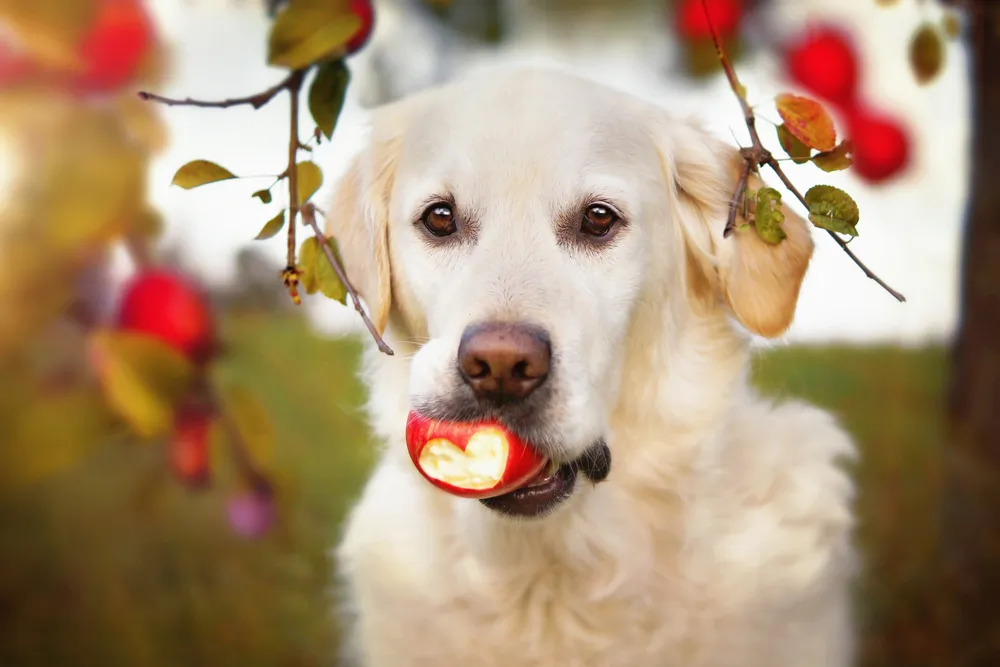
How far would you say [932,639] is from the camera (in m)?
2.07

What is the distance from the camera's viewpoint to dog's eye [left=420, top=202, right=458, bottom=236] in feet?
3.78

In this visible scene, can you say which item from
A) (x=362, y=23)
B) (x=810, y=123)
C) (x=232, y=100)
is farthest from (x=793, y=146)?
(x=232, y=100)

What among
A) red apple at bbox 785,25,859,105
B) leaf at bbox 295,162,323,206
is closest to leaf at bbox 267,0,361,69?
leaf at bbox 295,162,323,206

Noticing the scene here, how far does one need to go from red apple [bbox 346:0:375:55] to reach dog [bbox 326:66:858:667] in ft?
0.58

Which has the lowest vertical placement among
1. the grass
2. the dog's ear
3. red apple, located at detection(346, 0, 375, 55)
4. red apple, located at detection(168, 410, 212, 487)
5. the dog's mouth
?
the grass

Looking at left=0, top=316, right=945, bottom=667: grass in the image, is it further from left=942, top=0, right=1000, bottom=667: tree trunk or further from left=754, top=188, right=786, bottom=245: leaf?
left=754, top=188, right=786, bottom=245: leaf

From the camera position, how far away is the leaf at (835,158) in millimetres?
869

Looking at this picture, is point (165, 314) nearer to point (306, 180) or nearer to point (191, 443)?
point (191, 443)

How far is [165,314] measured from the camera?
1.10 metres

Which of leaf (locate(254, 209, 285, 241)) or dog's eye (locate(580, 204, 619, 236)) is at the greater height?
leaf (locate(254, 209, 285, 241))

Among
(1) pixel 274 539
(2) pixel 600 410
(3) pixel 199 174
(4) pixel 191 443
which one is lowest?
(1) pixel 274 539

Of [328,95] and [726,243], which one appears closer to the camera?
[328,95]

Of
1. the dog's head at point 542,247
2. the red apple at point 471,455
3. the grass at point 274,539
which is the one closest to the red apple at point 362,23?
the dog's head at point 542,247

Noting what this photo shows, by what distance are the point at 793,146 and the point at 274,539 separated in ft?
5.97
